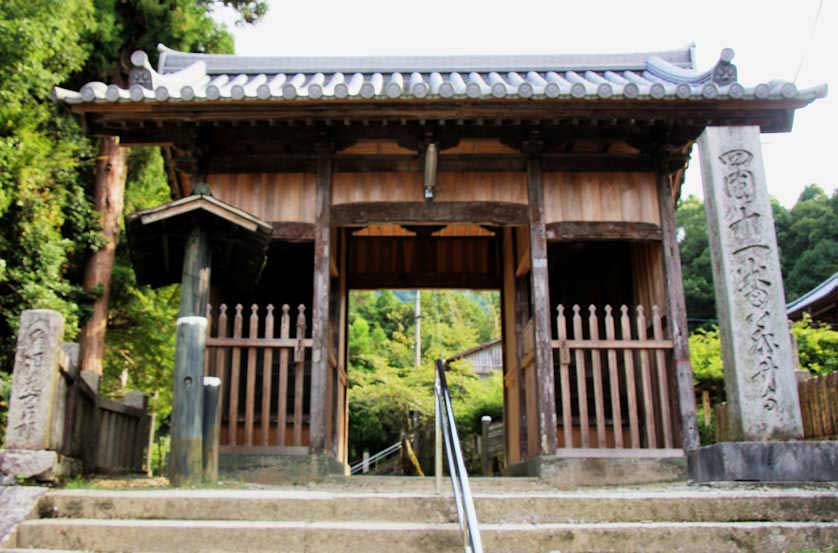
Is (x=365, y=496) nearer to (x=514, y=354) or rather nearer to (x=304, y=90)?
(x=304, y=90)

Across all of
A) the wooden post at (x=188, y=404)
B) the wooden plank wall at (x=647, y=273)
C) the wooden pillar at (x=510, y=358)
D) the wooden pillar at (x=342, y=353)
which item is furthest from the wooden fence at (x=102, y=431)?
the wooden plank wall at (x=647, y=273)

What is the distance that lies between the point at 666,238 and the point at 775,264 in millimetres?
2276

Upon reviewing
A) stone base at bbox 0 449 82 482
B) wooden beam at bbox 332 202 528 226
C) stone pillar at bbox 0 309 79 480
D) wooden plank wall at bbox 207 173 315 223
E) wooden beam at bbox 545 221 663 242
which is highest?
wooden plank wall at bbox 207 173 315 223

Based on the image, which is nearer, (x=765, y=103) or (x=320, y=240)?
(x=765, y=103)

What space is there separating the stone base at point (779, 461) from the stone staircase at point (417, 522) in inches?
18.1

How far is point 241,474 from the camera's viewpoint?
801 cm

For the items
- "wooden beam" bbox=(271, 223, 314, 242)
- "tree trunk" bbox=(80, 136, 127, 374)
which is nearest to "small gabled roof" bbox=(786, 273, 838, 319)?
"wooden beam" bbox=(271, 223, 314, 242)

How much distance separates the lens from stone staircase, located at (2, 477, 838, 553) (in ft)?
14.7

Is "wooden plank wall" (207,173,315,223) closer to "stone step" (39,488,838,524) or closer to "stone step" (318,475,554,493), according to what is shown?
"stone step" (318,475,554,493)

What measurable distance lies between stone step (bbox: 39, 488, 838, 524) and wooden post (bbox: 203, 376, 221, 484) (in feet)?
4.35

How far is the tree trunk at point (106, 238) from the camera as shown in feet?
43.6

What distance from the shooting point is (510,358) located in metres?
11.0

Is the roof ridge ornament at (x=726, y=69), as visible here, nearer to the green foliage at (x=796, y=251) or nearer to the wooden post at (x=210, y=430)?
the wooden post at (x=210, y=430)

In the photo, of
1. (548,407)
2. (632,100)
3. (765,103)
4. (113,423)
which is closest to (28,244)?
(113,423)
